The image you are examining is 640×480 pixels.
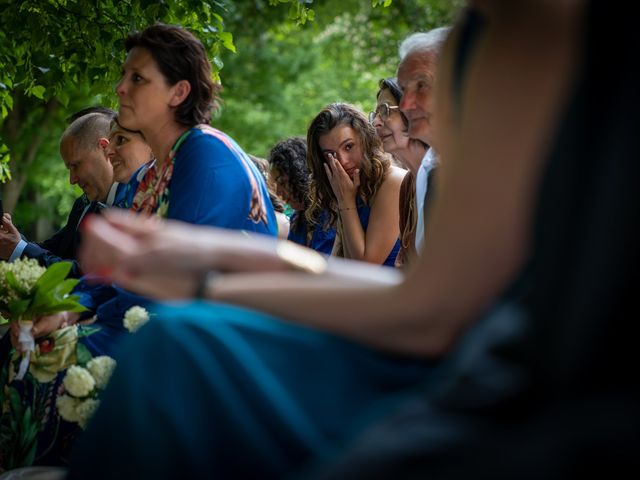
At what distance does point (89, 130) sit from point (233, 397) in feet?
16.1

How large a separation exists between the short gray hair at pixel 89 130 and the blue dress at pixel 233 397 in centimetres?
474

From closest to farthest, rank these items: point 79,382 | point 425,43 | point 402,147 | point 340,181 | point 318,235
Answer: point 425,43
point 79,382
point 402,147
point 340,181
point 318,235

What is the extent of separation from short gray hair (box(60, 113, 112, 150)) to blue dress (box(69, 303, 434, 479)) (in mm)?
4739

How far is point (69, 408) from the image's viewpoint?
3650mm

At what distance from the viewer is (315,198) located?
20.1ft

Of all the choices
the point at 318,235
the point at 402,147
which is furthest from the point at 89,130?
the point at 402,147

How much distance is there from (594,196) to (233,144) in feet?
9.69

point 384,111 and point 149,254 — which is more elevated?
point 384,111

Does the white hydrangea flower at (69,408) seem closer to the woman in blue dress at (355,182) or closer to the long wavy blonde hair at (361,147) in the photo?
the woman in blue dress at (355,182)

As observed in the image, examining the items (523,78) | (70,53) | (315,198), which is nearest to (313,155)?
(315,198)

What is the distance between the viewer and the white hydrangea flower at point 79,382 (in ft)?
11.8

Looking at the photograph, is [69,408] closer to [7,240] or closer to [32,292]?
[32,292]

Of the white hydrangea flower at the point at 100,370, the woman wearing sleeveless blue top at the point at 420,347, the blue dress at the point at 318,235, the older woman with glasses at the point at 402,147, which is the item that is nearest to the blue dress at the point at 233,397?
the woman wearing sleeveless blue top at the point at 420,347

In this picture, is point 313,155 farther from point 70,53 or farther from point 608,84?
point 608,84
